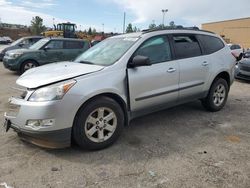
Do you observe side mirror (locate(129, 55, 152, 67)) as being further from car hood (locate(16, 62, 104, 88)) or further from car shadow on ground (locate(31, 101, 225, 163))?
car shadow on ground (locate(31, 101, 225, 163))

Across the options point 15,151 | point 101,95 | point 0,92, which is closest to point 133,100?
point 101,95

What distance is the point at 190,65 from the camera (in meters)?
5.23

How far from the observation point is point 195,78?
5.38 meters

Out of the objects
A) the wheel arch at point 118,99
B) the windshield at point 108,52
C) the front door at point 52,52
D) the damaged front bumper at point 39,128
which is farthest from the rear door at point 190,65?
the front door at point 52,52

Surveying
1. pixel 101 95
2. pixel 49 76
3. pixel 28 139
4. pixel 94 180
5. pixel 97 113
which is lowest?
pixel 94 180

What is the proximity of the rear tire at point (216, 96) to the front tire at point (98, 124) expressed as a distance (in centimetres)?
254

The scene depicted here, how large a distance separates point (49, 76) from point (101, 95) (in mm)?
785

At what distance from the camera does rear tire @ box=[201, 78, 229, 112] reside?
5902 mm

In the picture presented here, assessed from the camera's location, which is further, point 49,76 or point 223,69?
point 223,69

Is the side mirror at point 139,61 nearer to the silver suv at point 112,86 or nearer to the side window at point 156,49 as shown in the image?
the silver suv at point 112,86

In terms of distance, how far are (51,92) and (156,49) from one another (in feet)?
6.82

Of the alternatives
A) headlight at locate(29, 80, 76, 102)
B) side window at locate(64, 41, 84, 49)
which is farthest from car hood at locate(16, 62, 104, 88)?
side window at locate(64, 41, 84, 49)

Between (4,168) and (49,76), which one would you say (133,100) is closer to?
(49,76)

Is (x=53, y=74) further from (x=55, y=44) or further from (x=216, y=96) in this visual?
(x=55, y=44)
